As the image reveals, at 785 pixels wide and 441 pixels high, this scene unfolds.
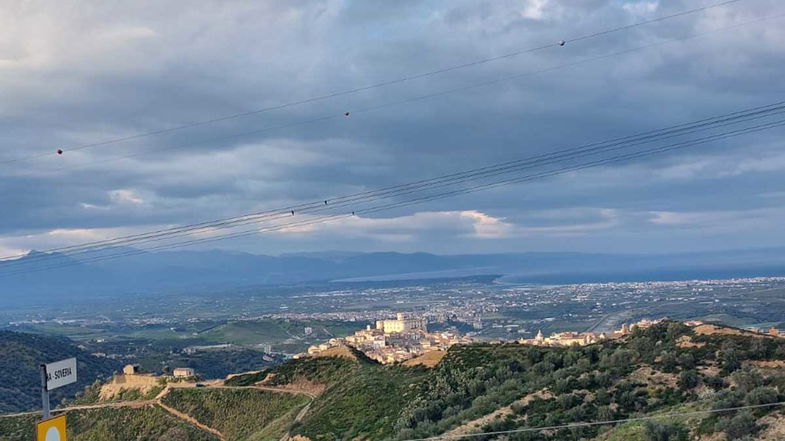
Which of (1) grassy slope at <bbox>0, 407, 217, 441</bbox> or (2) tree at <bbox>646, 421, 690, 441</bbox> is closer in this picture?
(2) tree at <bbox>646, 421, 690, 441</bbox>

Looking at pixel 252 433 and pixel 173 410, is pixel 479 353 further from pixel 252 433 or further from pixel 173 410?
pixel 173 410

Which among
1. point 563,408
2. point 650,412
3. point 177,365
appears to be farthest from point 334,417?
point 177,365

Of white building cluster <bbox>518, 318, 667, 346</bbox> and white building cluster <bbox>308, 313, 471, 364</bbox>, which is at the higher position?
white building cluster <bbox>518, 318, 667, 346</bbox>

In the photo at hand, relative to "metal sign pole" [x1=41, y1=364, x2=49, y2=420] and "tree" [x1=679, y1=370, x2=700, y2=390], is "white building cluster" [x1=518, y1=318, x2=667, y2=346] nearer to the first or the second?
"tree" [x1=679, y1=370, x2=700, y2=390]

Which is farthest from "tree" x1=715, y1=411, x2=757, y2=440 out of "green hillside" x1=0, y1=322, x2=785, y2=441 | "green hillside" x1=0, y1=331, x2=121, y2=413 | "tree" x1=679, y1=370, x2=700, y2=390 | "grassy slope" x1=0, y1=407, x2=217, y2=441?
"green hillside" x1=0, y1=331, x2=121, y2=413

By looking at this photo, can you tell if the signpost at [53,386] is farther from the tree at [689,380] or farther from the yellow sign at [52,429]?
the tree at [689,380]

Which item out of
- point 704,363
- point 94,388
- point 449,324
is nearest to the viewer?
point 704,363
